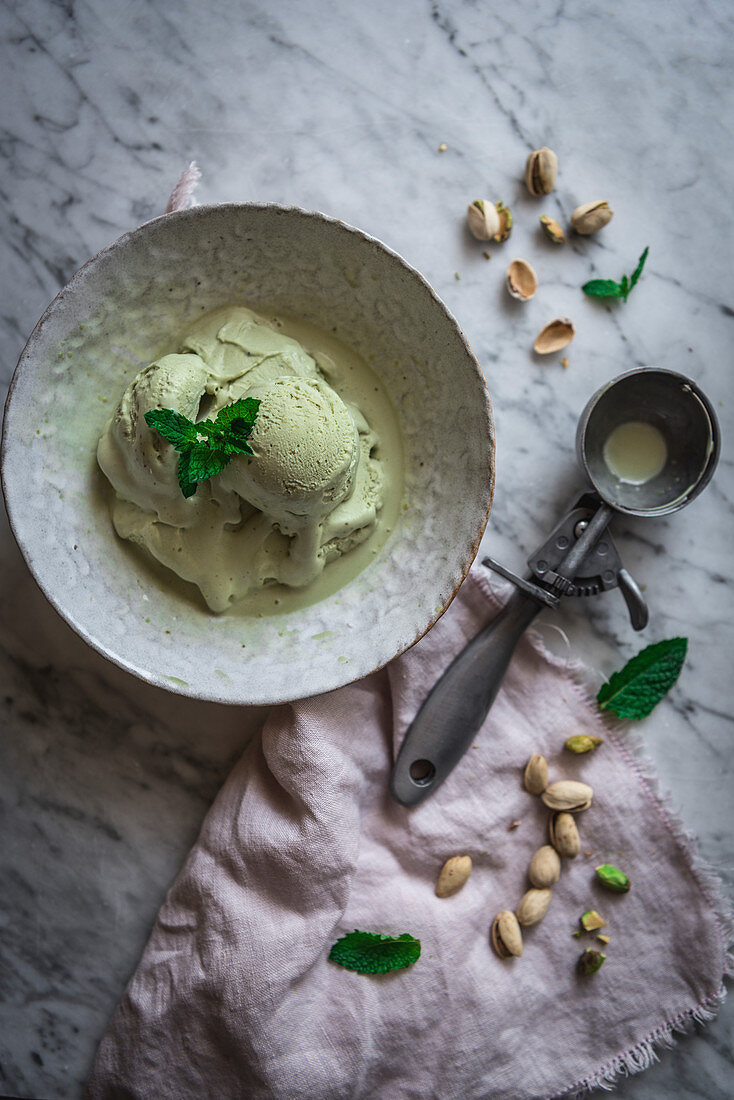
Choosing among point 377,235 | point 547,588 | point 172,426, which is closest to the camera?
point 172,426

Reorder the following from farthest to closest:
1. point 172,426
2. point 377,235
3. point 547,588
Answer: point 377,235 < point 547,588 < point 172,426

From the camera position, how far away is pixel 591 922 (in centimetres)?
169

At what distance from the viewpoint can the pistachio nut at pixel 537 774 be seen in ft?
5.54

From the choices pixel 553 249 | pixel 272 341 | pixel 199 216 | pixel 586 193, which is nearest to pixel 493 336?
pixel 553 249

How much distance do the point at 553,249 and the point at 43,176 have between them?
1195 mm

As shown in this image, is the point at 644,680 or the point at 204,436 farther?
the point at 644,680

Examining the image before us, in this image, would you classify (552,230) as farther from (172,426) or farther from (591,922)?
(591,922)

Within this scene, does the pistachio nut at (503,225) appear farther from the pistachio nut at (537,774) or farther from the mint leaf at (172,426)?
the pistachio nut at (537,774)

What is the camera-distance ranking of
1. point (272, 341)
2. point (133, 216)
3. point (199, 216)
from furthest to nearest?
point (133, 216) < point (272, 341) < point (199, 216)

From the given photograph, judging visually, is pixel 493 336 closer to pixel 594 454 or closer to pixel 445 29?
pixel 594 454

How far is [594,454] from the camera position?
171cm

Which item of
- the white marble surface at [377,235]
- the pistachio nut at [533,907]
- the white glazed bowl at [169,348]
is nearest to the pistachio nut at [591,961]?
the pistachio nut at [533,907]

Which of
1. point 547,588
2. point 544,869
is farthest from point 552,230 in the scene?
point 544,869

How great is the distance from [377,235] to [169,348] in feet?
1.80
